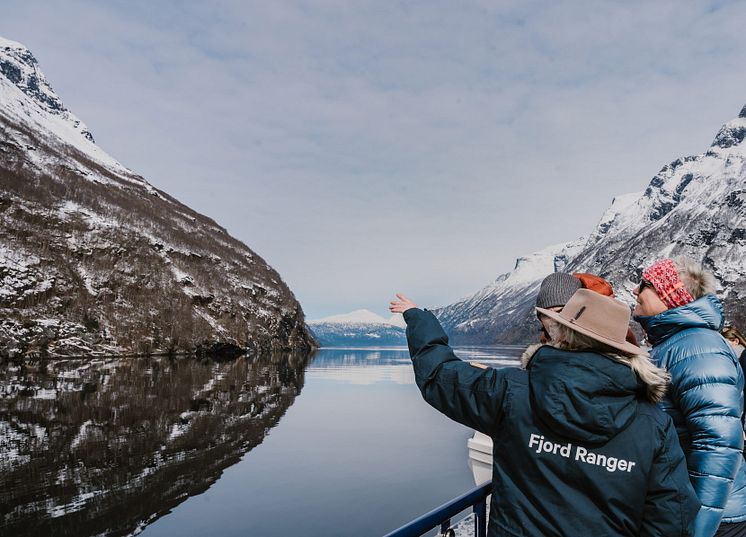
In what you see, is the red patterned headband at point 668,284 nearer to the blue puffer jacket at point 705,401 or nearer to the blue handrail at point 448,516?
the blue puffer jacket at point 705,401

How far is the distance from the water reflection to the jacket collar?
45.0ft

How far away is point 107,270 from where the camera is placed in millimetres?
98688

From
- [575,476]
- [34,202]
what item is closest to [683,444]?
[575,476]

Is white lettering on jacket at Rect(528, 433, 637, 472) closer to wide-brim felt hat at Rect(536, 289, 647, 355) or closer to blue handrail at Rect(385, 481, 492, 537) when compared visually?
wide-brim felt hat at Rect(536, 289, 647, 355)

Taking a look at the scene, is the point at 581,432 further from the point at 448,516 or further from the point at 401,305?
the point at 448,516

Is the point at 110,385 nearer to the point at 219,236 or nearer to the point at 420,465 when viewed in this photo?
the point at 420,465

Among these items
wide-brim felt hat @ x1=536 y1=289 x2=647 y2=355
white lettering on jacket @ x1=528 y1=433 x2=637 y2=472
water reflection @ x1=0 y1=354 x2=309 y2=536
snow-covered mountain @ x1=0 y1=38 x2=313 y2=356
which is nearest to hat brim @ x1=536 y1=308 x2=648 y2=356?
wide-brim felt hat @ x1=536 y1=289 x2=647 y2=355

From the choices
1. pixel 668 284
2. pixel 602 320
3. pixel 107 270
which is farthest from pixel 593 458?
pixel 107 270

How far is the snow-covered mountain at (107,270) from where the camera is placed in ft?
274

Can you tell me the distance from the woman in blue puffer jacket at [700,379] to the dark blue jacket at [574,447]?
707 millimetres

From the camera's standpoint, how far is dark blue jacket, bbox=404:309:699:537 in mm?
2439

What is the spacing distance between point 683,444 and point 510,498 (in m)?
1.52

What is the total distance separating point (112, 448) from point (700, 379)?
21987mm

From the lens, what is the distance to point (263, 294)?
5295 inches
